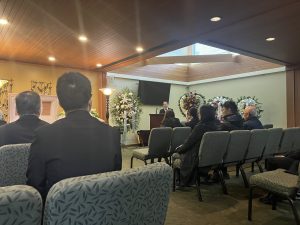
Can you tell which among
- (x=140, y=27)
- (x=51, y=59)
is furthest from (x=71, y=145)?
(x=51, y=59)

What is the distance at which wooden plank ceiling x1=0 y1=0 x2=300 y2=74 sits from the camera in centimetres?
323

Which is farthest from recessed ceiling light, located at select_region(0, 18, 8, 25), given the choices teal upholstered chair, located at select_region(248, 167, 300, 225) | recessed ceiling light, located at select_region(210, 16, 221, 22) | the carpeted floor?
teal upholstered chair, located at select_region(248, 167, 300, 225)

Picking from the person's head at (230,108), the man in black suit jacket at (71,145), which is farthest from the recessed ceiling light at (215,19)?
the man in black suit jacket at (71,145)

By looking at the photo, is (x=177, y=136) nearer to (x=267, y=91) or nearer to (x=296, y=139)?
(x=296, y=139)

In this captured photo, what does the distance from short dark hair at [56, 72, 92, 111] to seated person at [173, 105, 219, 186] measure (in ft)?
7.10

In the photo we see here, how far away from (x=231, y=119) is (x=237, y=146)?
649mm

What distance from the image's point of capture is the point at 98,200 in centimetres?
82

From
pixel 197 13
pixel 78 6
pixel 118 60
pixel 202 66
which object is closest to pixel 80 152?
pixel 78 6

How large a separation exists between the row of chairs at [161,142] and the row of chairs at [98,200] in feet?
9.09

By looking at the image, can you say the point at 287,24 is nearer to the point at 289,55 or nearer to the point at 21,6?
the point at 289,55

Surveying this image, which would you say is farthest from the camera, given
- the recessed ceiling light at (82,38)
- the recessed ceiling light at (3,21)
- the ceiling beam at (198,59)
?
the ceiling beam at (198,59)

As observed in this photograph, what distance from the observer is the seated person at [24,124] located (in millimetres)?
1890

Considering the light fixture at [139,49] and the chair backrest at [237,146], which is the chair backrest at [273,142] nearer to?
the chair backrest at [237,146]

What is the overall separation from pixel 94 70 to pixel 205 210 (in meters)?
5.79
